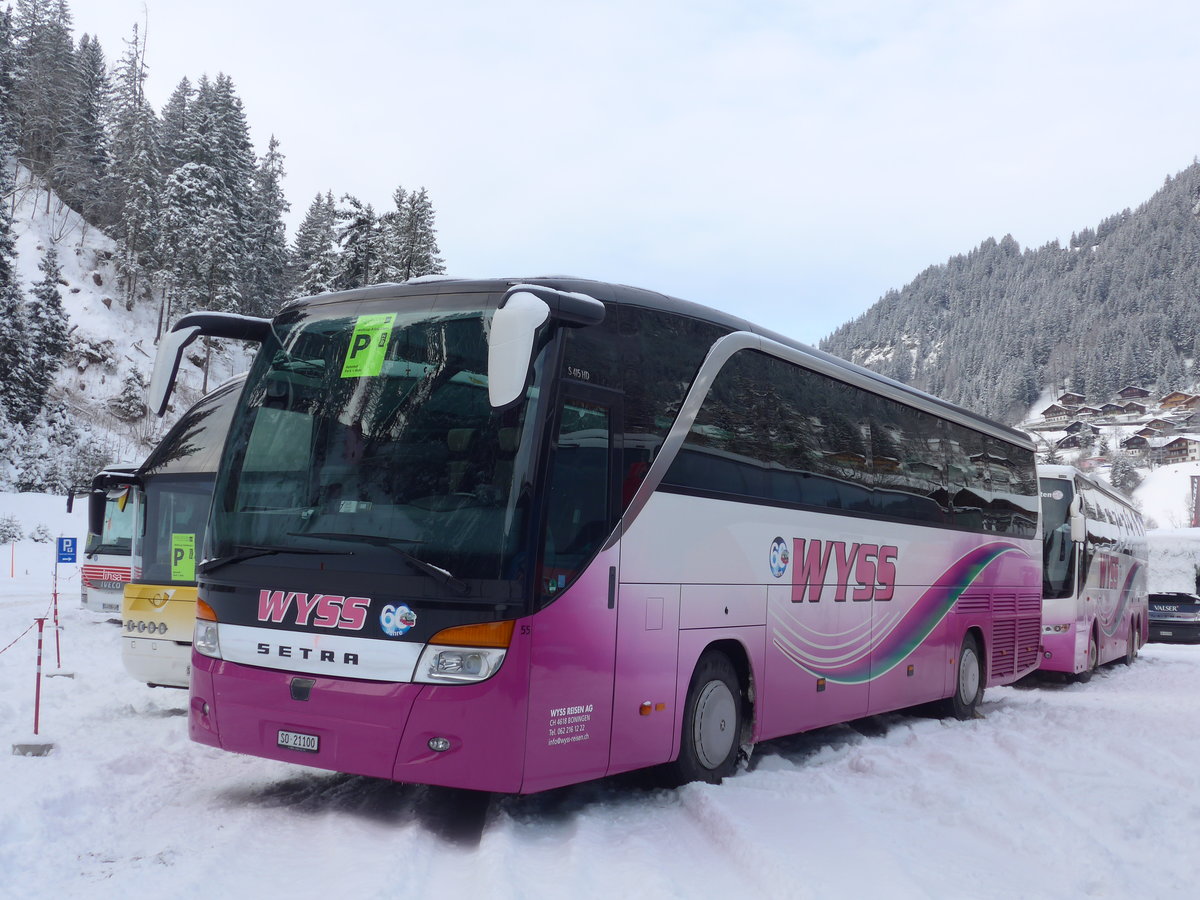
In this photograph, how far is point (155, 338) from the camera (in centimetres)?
6631

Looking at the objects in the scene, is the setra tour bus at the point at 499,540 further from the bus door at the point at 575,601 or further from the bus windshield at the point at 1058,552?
the bus windshield at the point at 1058,552

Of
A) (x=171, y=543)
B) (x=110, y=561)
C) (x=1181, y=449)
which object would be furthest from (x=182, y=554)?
(x=1181, y=449)

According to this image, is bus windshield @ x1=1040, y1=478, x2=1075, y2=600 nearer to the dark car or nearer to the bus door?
the bus door

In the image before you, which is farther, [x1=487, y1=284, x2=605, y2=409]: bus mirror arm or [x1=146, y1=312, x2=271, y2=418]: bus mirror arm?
[x1=146, y1=312, x2=271, y2=418]: bus mirror arm

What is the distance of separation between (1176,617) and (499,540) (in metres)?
31.4

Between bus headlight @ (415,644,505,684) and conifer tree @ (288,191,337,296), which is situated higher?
conifer tree @ (288,191,337,296)

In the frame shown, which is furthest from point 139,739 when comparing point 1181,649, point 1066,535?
point 1181,649

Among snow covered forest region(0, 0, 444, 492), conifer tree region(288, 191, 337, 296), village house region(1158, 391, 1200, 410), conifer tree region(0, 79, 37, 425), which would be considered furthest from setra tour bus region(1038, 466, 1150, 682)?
village house region(1158, 391, 1200, 410)

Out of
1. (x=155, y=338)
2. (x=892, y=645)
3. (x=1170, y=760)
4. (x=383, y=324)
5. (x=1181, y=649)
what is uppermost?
(x=155, y=338)

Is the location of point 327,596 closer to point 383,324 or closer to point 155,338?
point 383,324

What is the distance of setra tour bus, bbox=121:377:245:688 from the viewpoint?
427 inches

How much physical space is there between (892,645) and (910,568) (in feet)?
3.22

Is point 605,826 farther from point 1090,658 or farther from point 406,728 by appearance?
point 1090,658

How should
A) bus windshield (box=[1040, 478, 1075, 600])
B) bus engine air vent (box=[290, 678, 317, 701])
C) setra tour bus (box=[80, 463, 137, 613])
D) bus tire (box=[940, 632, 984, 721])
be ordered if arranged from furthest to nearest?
bus windshield (box=[1040, 478, 1075, 600]) < setra tour bus (box=[80, 463, 137, 613]) < bus tire (box=[940, 632, 984, 721]) < bus engine air vent (box=[290, 678, 317, 701])
